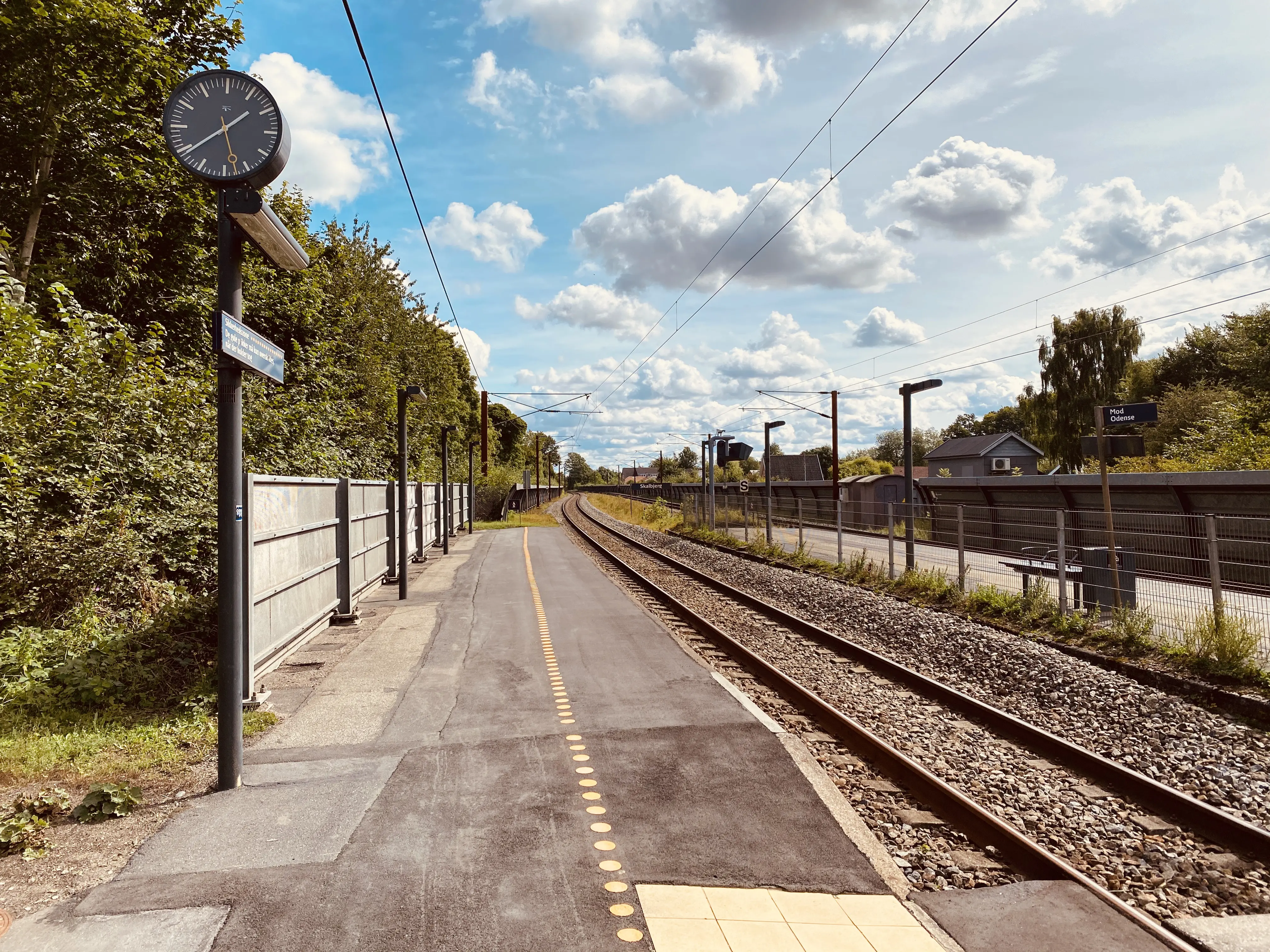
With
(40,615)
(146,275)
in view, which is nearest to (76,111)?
(146,275)

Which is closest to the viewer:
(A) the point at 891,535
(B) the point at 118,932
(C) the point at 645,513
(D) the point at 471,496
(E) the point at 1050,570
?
A: (B) the point at 118,932

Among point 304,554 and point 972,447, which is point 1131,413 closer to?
point 304,554

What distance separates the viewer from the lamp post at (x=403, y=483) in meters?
13.9

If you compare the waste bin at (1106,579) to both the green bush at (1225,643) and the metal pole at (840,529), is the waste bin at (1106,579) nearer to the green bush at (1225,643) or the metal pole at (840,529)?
the green bush at (1225,643)

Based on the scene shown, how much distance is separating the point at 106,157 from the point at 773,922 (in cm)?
1478

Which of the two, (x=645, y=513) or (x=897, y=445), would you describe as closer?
(x=645, y=513)

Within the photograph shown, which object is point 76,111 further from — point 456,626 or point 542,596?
point 542,596

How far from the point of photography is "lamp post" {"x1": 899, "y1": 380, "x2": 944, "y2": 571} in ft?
50.6

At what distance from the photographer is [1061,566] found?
1093 cm

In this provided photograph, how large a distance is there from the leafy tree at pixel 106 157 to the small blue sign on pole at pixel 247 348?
6.07m

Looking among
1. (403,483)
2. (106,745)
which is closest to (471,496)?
(403,483)

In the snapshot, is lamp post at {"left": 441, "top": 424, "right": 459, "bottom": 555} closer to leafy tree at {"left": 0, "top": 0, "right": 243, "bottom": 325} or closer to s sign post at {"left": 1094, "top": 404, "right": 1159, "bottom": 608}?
leafy tree at {"left": 0, "top": 0, "right": 243, "bottom": 325}

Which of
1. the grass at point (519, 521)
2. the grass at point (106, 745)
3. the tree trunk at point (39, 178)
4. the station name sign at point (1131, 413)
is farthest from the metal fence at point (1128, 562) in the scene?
the grass at point (519, 521)

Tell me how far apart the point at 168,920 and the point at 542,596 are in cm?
1147
